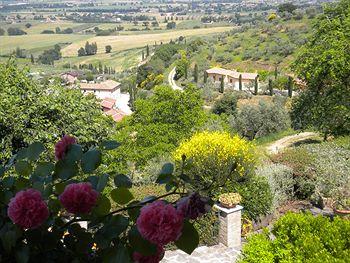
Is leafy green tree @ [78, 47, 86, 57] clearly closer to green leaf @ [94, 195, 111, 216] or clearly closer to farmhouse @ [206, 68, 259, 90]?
farmhouse @ [206, 68, 259, 90]

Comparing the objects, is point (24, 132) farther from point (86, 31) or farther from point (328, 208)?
point (86, 31)

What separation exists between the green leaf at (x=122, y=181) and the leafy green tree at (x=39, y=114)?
Answer: 875 centimetres

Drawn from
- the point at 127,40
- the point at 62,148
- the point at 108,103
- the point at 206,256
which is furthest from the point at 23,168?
the point at 127,40

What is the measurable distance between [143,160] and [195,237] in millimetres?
16597

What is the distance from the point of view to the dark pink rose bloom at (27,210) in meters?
1.92

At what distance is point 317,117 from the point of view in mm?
17359

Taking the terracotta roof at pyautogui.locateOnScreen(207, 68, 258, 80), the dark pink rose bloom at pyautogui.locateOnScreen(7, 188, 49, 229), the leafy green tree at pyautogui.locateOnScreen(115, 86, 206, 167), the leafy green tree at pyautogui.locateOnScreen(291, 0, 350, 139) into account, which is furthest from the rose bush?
the terracotta roof at pyautogui.locateOnScreen(207, 68, 258, 80)

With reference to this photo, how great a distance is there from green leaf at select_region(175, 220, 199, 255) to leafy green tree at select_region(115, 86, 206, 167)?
1599 centimetres

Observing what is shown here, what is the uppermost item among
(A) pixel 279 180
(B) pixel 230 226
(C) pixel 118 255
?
(C) pixel 118 255

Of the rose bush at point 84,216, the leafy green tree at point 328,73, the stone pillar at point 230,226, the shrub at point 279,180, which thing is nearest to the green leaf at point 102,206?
the rose bush at point 84,216

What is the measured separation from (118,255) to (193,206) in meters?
0.37

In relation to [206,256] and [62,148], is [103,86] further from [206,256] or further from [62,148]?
[62,148]

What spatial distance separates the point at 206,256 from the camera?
9297mm

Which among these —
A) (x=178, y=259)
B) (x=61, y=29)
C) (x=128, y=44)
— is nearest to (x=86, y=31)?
(x=61, y=29)
